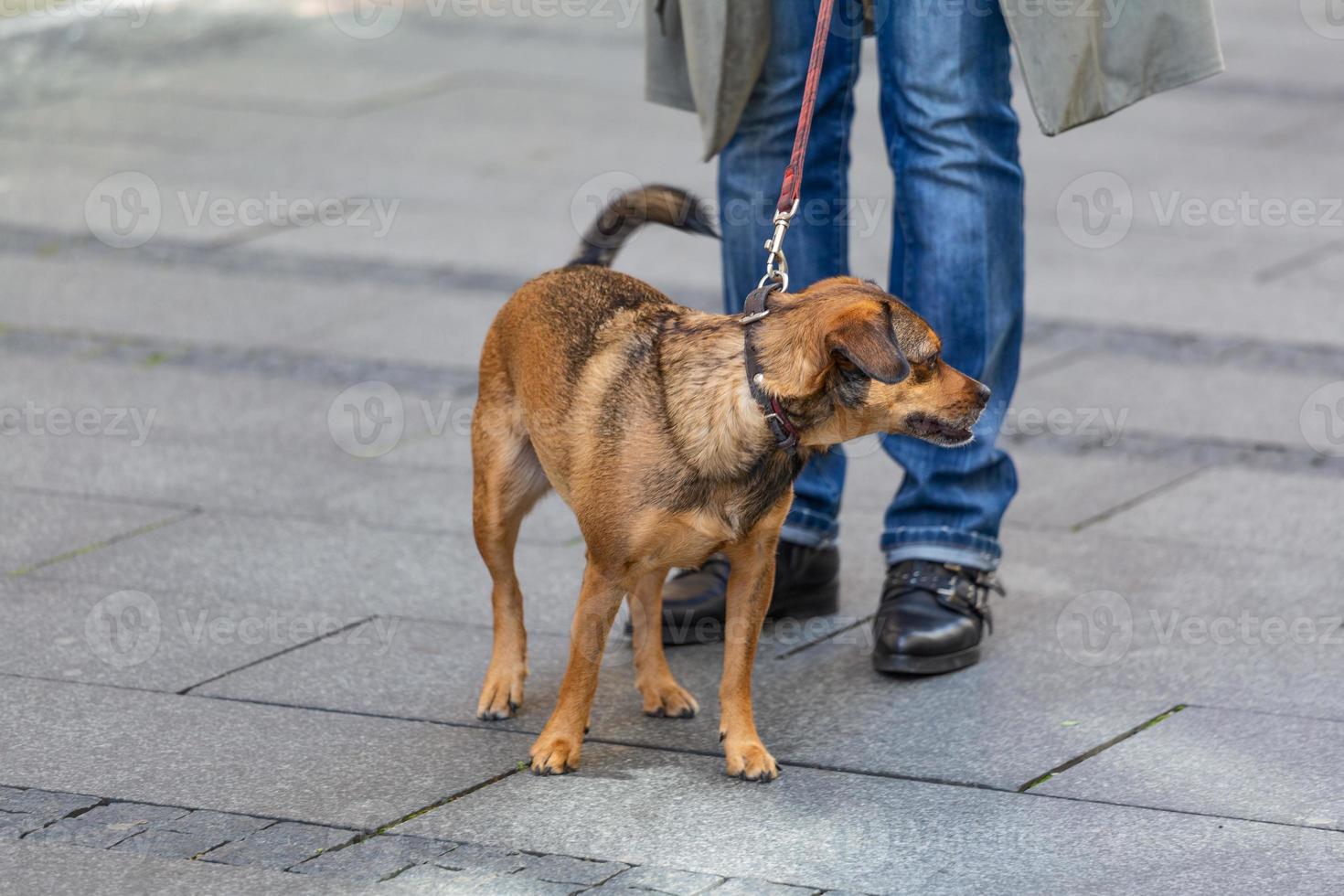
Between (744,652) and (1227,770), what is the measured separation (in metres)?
1.10

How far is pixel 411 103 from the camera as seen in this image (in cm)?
1157

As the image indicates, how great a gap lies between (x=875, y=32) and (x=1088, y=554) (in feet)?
5.75

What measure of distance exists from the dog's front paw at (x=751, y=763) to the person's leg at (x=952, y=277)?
642 mm

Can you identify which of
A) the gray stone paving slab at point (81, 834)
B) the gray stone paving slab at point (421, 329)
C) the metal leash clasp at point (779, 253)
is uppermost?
the metal leash clasp at point (779, 253)

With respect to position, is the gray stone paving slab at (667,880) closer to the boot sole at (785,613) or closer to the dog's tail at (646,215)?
the boot sole at (785,613)

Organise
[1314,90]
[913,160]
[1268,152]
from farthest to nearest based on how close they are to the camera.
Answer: [1314,90]
[1268,152]
[913,160]

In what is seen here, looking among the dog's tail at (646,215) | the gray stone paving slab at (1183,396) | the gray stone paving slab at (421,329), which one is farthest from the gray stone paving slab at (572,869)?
the gray stone paving slab at (421,329)

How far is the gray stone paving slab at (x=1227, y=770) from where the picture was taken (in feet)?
12.4

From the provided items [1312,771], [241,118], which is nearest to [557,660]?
[1312,771]

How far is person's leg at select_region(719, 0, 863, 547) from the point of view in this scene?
4.59m

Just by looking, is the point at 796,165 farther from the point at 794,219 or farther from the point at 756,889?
the point at 756,889

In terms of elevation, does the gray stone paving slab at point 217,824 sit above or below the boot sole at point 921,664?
above

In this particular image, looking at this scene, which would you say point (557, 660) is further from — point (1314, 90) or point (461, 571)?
point (1314, 90)

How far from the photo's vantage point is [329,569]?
17.0 feet
